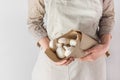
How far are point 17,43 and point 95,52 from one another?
48 centimetres

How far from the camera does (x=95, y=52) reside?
36.2 inches

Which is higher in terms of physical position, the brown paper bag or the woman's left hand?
the brown paper bag

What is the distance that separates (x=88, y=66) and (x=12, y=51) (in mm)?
469

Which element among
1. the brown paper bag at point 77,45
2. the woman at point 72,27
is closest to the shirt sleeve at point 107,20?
the woman at point 72,27

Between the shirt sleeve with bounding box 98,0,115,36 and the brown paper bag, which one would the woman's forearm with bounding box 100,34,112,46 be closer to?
the shirt sleeve with bounding box 98,0,115,36

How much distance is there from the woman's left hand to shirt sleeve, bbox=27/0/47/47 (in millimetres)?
212

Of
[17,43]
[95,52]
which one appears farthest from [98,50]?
[17,43]

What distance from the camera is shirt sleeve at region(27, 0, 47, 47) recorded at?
0.99 metres

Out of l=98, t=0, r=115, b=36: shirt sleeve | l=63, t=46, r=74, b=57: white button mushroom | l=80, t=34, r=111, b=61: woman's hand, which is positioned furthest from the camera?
l=98, t=0, r=115, b=36: shirt sleeve

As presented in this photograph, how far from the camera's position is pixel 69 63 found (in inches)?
35.4

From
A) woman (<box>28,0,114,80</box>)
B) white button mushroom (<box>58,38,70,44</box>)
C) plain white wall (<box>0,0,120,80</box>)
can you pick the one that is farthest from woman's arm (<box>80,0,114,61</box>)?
plain white wall (<box>0,0,120,80</box>)

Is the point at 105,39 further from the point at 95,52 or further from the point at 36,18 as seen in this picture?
the point at 36,18

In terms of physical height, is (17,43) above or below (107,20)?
below

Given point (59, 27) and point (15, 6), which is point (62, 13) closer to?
point (59, 27)
